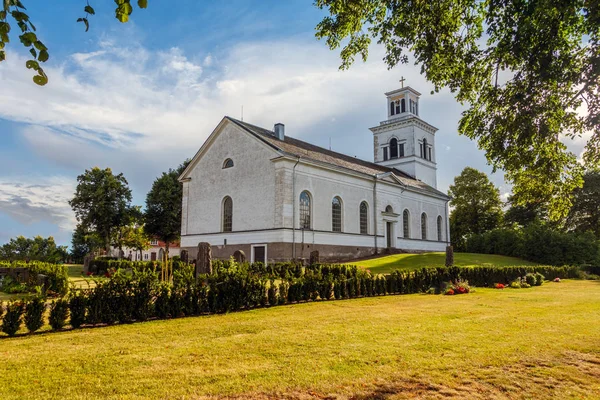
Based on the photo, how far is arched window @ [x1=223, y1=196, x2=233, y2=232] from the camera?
3209 cm

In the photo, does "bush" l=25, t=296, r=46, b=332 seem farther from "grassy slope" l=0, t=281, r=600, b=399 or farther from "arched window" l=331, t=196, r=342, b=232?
"arched window" l=331, t=196, r=342, b=232

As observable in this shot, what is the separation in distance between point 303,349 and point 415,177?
41.2 m

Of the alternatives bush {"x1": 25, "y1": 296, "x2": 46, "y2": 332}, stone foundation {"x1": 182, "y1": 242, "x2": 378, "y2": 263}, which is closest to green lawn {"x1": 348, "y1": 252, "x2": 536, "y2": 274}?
stone foundation {"x1": 182, "y1": 242, "x2": 378, "y2": 263}

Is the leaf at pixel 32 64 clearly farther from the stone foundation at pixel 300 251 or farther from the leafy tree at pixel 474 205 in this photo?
the leafy tree at pixel 474 205

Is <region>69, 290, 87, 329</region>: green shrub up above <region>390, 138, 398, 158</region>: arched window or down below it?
below

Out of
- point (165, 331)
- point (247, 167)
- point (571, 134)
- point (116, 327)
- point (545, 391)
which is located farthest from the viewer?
point (247, 167)

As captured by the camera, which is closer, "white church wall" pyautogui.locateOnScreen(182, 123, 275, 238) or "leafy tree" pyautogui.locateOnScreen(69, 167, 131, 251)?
"white church wall" pyautogui.locateOnScreen(182, 123, 275, 238)

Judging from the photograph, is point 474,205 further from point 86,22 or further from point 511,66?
point 86,22

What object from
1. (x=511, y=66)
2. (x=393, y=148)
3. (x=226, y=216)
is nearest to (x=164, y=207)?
(x=226, y=216)

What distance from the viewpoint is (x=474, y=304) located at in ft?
40.6

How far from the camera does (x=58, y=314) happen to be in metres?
8.53

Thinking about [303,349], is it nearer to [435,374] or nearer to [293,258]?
[435,374]

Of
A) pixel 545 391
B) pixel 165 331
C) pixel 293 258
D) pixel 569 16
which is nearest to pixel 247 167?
pixel 293 258

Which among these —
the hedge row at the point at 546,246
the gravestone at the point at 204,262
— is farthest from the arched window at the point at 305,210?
the hedge row at the point at 546,246
